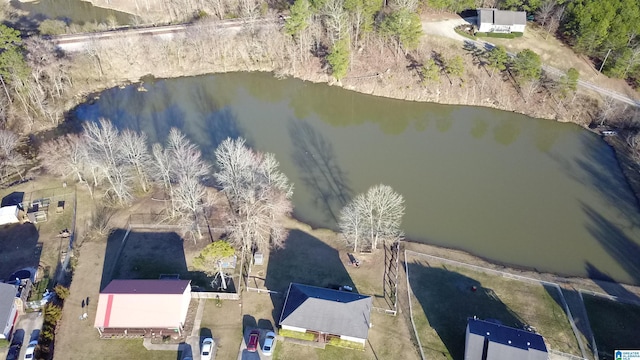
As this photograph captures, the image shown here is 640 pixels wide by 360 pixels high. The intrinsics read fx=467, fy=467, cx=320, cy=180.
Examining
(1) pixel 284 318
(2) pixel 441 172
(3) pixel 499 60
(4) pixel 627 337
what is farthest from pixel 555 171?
(1) pixel 284 318

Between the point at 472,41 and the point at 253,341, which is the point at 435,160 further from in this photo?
the point at 253,341

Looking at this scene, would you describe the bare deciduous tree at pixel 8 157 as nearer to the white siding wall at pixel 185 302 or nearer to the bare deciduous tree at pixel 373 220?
the white siding wall at pixel 185 302

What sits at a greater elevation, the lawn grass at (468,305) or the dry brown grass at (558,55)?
the dry brown grass at (558,55)

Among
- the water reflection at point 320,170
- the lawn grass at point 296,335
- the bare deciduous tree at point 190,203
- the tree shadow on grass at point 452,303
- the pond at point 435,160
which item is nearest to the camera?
the lawn grass at point 296,335

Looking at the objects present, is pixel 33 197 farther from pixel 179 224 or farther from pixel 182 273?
pixel 182 273

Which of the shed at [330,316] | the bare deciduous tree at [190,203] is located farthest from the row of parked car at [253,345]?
the bare deciduous tree at [190,203]

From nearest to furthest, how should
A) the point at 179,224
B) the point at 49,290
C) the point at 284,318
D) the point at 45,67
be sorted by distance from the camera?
the point at 284,318
the point at 49,290
the point at 179,224
the point at 45,67

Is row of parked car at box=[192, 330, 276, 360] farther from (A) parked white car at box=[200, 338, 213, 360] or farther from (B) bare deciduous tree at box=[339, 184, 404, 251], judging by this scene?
(B) bare deciduous tree at box=[339, 184, 404, 251]
